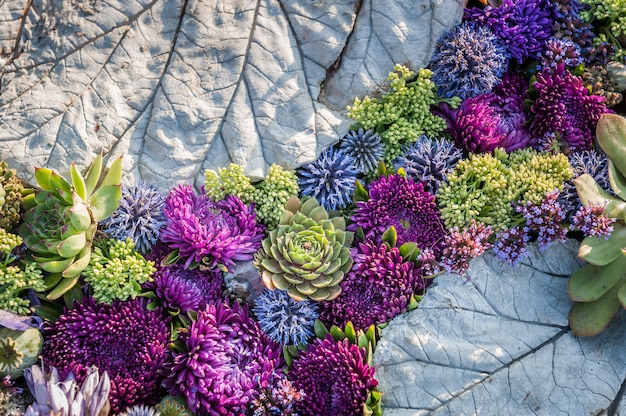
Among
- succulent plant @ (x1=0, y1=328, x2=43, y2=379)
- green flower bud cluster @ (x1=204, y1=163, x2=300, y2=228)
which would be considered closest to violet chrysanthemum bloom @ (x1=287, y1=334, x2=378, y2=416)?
green flower bud cluster @ (x1=204, y1=163, x2=300, y2=228)

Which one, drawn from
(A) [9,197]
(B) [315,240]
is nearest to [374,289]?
(B) [315,240]

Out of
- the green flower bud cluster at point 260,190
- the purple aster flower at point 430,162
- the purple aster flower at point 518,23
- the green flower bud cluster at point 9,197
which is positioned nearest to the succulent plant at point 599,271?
the purple aster flower at point 430,162

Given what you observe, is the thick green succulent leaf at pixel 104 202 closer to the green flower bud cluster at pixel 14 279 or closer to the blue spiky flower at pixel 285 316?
the green flower bud cluster at pixel 14 279

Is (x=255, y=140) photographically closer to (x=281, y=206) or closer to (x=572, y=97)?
(x=281, y=206)

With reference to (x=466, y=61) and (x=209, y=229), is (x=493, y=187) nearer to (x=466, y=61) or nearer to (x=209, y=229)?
(x=466, y=61)

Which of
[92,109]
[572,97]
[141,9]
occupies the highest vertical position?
[572,97]

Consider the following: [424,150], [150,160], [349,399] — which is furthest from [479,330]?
[150,160]

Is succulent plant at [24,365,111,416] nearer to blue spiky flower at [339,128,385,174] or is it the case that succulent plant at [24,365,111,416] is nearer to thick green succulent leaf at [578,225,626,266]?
blue spiky flower at [339,128,385,174]
